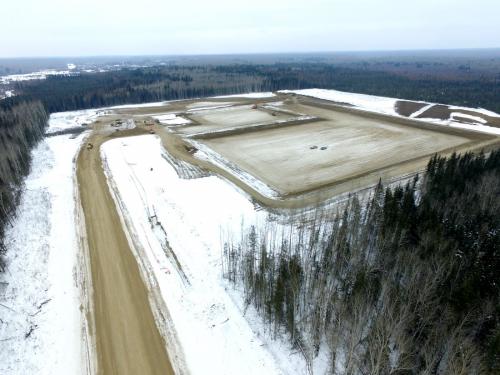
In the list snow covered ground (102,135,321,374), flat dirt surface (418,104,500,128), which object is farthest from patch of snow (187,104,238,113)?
flat dirt surface (418,104,500,128)

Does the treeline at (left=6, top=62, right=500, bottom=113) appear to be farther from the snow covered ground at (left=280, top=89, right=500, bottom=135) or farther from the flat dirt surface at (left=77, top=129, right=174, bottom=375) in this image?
the flat dirt surface at (left=77, top=129, right=174, bottom=375)

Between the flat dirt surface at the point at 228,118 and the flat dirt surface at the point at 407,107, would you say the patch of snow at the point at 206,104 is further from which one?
the flat dirt surface at the point at 407,107

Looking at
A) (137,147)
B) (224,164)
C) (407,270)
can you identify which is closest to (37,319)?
(407,270)

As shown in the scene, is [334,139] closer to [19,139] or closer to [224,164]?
[224,164]

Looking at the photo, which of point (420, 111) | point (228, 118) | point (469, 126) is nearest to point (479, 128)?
point (469, 126)

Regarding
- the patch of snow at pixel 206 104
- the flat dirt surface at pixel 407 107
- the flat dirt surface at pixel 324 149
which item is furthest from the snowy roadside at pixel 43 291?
the flat dirt surface at pixel 407 107

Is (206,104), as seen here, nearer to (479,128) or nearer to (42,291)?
(479,128)
